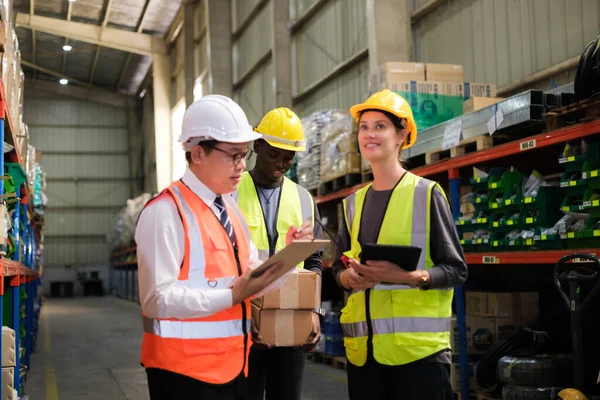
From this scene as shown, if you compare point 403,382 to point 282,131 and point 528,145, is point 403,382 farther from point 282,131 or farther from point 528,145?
point 528,145

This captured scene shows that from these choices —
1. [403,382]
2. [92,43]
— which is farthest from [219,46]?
[403,382]

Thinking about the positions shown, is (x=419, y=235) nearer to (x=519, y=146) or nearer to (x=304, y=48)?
(x=519, y=146)

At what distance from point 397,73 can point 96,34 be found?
18.9m

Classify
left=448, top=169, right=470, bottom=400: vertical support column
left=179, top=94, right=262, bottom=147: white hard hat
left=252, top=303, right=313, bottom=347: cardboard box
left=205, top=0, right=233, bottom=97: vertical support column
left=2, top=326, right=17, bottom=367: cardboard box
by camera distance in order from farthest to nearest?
left=205, top=0, right=233, bottom=97: vertical support column
left=448, top=169, right=470, bottom=400: vertical support column
left=2, top=326, right=17, bottom=367: cardboard box
left=252, top=303, right=313, bottom=347: cardboard box
left=179, top=94, right=262, bottom=147: white hard hat

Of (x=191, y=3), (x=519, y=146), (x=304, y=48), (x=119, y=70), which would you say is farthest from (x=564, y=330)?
(x=119, y=70)

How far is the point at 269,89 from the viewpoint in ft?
56.9

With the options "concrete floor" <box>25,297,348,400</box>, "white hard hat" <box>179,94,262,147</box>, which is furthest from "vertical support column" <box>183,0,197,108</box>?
"white hard hat" <box>179,94,262,147</box>

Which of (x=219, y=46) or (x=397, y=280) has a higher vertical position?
(x=219, y=46)

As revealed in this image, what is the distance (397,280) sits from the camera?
2746 mm

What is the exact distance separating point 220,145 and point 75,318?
1764 cm

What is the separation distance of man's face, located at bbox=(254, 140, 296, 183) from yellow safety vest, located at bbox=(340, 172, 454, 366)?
0.88m

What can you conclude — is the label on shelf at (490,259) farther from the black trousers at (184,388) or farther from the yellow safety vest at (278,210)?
the black trousers at (184,388)

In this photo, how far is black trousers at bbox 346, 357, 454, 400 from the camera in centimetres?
272

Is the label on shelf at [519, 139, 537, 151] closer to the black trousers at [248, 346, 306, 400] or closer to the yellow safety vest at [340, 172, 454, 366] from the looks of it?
the yellow safety vest at [340, 172, 454, 366]
